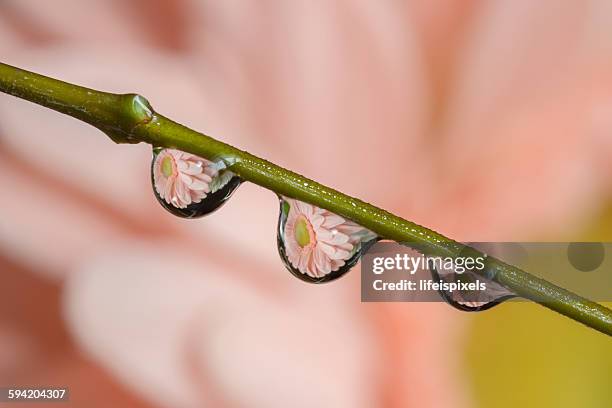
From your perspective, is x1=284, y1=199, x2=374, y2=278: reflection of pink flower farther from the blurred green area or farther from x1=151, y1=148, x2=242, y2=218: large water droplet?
the blurred green area

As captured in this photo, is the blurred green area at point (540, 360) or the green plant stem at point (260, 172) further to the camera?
the blurred green area at point (540, 360)

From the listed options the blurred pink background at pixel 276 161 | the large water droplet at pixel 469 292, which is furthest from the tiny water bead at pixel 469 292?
the blurred pink background at pixel 276 161

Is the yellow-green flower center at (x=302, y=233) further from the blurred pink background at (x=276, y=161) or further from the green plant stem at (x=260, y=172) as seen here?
the blurred pink background at (x=276, y=161)

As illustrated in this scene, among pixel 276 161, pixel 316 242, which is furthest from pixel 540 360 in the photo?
pixel 316 242

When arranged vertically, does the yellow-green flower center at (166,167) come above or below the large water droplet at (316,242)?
above

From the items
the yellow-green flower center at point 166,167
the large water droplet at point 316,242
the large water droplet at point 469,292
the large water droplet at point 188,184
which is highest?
the yellow-green flower center at point 166,167

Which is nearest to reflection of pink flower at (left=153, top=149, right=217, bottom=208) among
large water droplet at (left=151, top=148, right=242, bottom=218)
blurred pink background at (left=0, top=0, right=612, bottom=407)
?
large water droplet at (left=151, top=148, right=242, bottom=218)

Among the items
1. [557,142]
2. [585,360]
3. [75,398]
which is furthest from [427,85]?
[75,398]
